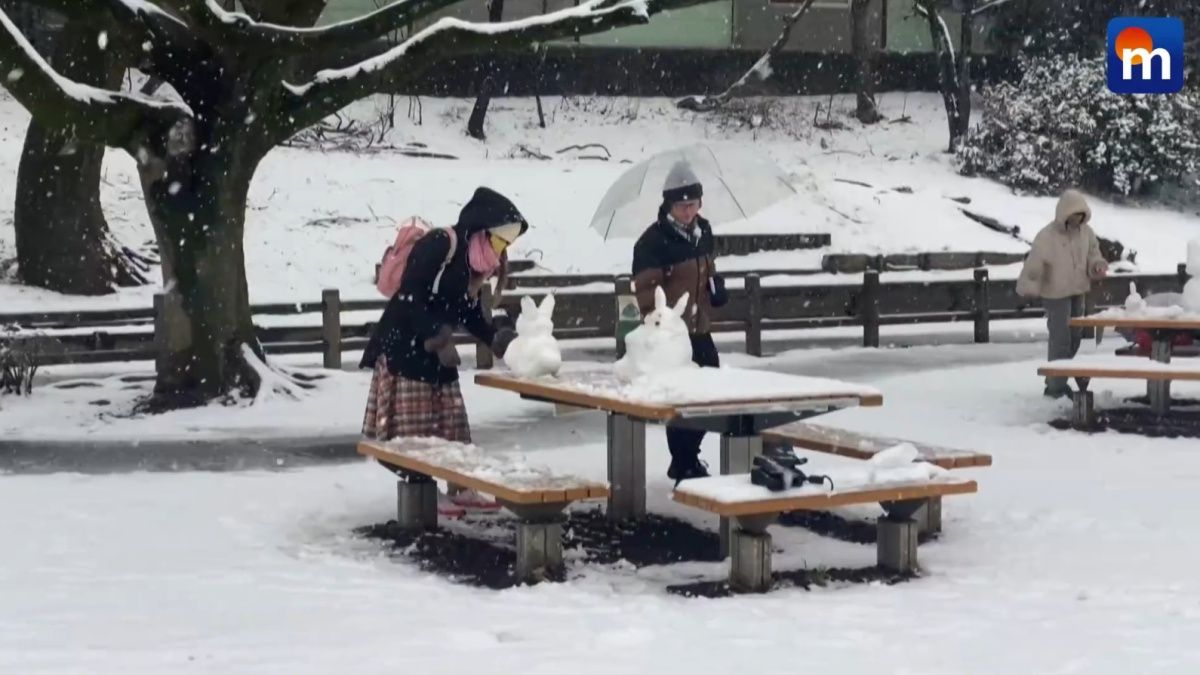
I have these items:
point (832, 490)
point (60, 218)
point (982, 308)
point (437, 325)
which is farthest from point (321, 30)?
point (982, 308)

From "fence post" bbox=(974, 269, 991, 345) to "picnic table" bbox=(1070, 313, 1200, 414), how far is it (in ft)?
23.1

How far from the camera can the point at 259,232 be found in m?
25.9

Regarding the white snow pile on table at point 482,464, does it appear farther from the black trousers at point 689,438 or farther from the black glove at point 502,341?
the black trousers at point 689,438

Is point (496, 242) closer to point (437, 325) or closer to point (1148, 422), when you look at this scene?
point (437, 325)

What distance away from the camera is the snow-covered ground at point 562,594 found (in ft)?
21.5

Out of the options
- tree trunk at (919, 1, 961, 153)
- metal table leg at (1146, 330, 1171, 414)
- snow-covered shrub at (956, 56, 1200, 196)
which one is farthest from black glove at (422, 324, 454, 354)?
tree trunk at (919, 1, 961, 153)

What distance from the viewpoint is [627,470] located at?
967cm

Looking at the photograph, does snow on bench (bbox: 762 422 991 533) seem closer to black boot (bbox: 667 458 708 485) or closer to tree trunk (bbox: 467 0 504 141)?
black boot (bbox: 667 458 708 485)

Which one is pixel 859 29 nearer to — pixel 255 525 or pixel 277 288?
pixel 277 288

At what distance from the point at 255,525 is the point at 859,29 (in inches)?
1092

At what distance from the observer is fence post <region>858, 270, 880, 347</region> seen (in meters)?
20.6

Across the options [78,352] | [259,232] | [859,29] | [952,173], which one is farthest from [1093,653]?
[859,29]

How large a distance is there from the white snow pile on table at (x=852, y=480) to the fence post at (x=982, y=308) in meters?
13.1

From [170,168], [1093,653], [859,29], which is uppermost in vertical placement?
[859,29]
